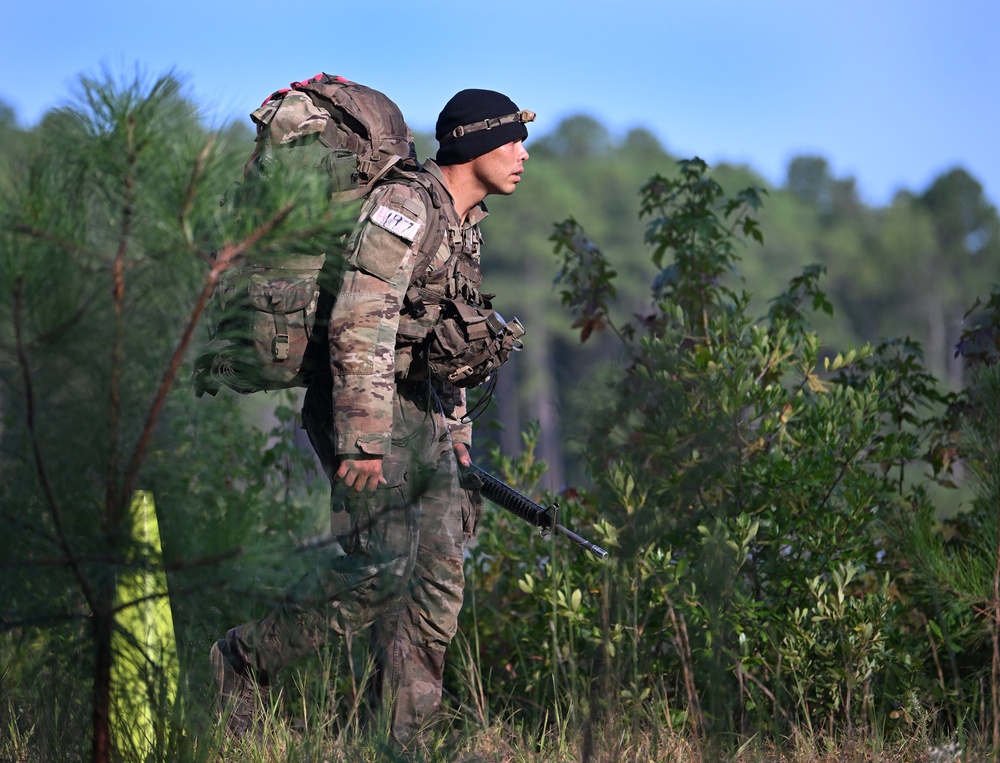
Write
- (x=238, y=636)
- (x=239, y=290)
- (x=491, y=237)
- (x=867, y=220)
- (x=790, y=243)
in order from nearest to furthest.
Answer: (x=239, y=290)
(x=238, y=636)
(x=491, y=237)
(x=790, y=243)
(x=867, y=220)

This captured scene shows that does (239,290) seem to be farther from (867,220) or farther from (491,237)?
(867,220)

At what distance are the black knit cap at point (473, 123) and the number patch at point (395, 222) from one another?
0.52 m

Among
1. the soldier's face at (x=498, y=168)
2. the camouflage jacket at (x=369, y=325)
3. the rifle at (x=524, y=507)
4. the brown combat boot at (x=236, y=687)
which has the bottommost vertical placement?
the brown combat boot at (x=236, y=687)

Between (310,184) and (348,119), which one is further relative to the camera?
(348,119)

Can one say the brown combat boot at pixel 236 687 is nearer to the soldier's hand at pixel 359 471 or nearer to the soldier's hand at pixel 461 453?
the soldier's hand at pixel 359 471

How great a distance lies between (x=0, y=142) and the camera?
7.24ft

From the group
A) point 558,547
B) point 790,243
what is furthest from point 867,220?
point 558,547

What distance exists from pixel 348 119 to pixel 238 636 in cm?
162

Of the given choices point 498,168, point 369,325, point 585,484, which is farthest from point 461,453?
point 585,484

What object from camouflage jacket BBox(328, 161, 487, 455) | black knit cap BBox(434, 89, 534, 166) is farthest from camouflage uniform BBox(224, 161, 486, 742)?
black knit cap BBox(434, 89, 534, 166)

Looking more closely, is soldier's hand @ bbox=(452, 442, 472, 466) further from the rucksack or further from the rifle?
the rucksack

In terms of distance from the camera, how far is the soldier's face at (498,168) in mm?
3812

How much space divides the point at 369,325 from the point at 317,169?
0.46 metres

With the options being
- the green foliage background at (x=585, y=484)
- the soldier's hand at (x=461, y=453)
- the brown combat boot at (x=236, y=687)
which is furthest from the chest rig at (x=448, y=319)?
the brown combat boot at (x=236, y=687)
